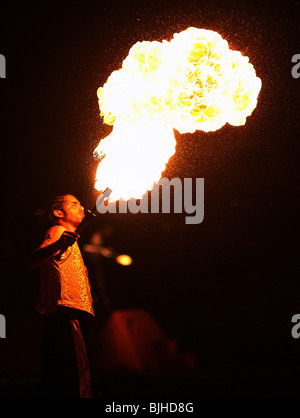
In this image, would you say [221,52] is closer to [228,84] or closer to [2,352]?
[228,84]

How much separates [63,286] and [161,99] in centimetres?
162

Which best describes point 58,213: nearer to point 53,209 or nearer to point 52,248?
point 53,209

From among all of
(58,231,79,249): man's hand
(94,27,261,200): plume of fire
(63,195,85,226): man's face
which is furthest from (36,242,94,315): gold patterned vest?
(94,27,261,200): plume of fire

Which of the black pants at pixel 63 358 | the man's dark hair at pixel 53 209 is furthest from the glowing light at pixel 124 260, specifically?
the black pants at pixel 63 358

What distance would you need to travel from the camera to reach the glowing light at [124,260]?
734cm

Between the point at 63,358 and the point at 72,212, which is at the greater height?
the point at 72,212

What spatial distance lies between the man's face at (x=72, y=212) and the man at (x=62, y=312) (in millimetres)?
201

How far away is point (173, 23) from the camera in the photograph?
5.98m

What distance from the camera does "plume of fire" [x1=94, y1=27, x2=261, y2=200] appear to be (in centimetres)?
473

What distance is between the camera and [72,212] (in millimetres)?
4969

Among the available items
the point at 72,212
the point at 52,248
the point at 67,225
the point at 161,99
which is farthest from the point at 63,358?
the point at 161,99

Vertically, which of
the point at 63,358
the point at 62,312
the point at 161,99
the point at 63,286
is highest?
the point at 161,99

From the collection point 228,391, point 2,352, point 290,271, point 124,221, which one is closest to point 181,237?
point 124,221

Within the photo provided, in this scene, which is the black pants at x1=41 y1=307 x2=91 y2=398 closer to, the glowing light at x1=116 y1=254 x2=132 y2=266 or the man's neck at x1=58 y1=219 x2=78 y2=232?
the man's neck at x1=58 y1=219 x2=78 y2=232
